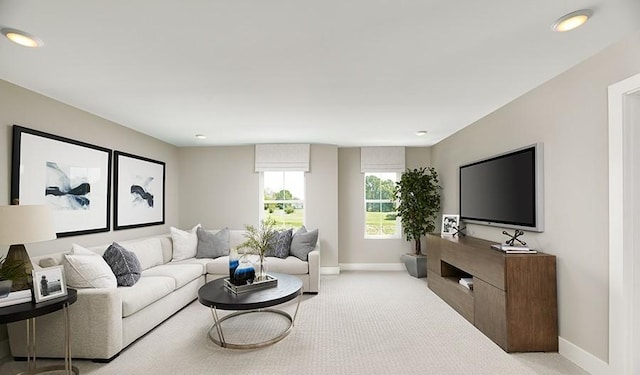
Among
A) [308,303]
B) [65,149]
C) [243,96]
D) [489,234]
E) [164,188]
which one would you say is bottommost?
[308,303]

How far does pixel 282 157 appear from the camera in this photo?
19.4 ft

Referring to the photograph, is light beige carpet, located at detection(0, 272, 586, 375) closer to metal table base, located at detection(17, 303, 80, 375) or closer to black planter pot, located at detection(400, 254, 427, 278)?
metal table base, located at detection(17, 303, 80, 375)

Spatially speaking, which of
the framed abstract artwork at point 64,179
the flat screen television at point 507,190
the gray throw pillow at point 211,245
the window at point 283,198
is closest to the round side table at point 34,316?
the framed abstract artwork at point 64,179

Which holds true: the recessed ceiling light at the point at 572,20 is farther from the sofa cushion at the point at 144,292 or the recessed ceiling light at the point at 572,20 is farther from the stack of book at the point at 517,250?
the sofa cushion at the point at 144,292

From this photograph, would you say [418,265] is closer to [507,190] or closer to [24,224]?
[507,190]

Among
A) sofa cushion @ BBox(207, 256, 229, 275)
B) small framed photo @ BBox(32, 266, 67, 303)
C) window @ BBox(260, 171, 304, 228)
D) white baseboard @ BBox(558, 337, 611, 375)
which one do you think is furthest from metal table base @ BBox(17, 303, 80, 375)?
white baseboard @ BBox(558, 337, 611, 375)

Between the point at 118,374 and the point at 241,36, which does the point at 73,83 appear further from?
the point at 118,374

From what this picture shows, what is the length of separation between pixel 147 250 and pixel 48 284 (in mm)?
1862

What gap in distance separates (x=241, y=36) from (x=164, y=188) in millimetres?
4171

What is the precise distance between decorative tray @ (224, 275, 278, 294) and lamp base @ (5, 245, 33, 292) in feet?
4.96

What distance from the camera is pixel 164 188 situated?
18.2 ft

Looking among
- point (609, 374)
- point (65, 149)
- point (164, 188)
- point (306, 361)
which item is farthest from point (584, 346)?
point (164, 188)

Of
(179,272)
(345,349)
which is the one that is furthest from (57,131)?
(345,349)

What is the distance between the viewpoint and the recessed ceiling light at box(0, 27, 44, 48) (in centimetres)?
200
